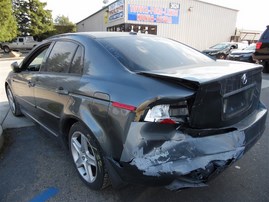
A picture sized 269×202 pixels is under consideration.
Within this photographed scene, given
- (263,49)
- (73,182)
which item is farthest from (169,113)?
(263,49)

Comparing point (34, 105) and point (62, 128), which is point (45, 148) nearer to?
point (34, 105)

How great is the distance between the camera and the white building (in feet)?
74.3

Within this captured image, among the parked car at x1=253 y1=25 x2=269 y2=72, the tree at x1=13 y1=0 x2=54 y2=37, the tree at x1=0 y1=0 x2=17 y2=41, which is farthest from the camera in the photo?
the tree at x1=13 y1=0 x2=54 y2=37

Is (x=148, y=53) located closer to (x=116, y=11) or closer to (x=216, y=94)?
(x=216, y=94)

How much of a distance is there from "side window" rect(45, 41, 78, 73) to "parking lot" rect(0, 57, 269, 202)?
118cm

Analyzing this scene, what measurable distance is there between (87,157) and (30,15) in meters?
38.0

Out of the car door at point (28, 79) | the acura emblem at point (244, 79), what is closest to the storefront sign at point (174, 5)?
the car door at point (28, 79)

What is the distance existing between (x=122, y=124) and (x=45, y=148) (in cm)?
207

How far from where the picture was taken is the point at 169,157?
185cm

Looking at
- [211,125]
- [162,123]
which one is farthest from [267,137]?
[162,123]

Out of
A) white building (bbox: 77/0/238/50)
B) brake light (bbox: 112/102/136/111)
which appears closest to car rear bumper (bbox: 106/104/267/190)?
brake light (bbox: 112/102/136/111)

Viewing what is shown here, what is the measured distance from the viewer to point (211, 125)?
6.68 ft

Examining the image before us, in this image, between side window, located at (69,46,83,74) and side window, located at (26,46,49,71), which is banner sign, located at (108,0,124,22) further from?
side window, located at (69,46,83,74)

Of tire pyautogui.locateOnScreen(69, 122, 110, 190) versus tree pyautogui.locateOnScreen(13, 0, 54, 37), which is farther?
tree pyautogui.locateOnScreen(13, 0, 54, 37)
